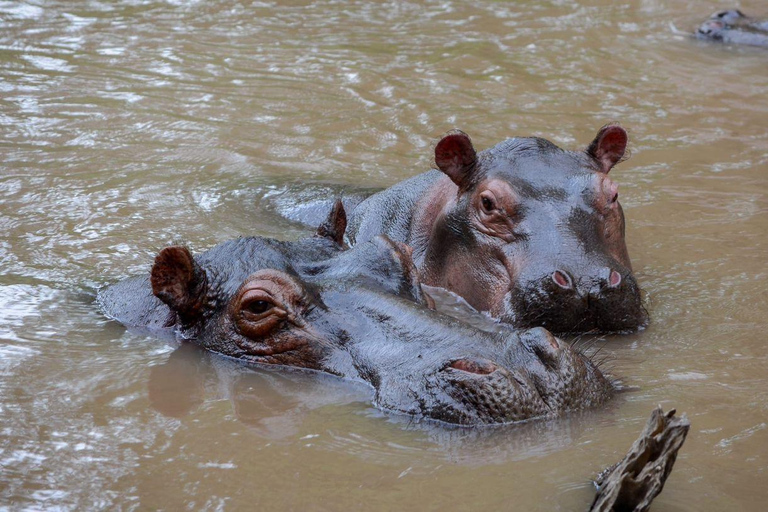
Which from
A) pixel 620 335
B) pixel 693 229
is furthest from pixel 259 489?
pixel 693 229

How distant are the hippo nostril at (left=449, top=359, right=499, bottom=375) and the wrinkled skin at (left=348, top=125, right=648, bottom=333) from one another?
63.6 inches

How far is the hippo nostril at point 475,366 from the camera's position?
12.5 feet

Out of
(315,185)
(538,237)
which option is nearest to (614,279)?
(538,237)

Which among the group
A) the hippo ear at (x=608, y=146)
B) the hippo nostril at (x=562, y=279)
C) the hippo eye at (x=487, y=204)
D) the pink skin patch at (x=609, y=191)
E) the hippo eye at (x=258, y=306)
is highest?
the hippo ear at (x=608, y=146)

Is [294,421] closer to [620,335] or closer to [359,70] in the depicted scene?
[620,335]

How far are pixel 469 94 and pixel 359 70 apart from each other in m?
1.37

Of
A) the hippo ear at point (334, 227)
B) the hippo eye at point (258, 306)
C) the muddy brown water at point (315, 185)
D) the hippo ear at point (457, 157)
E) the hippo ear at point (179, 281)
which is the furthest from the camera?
the hippo ear at point (457, 157)

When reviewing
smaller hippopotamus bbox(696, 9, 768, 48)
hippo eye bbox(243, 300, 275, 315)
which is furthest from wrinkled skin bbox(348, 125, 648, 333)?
smaller hippopotamus bbox(696, 9, 768, 48)

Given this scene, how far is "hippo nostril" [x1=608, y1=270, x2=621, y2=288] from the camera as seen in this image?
5.45 meters

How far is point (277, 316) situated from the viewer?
4.57 m

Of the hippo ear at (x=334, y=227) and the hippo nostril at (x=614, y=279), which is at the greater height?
the hippo ear at (x=334, y=227)

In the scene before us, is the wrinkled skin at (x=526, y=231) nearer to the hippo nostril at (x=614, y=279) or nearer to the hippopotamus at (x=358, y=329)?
the hippo nostril at (x=614, y=279)

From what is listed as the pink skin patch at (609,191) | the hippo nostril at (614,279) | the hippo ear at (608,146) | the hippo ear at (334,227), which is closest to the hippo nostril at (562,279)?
the hippo nostril at (614,279)

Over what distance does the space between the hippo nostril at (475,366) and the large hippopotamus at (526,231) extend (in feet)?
5.31
